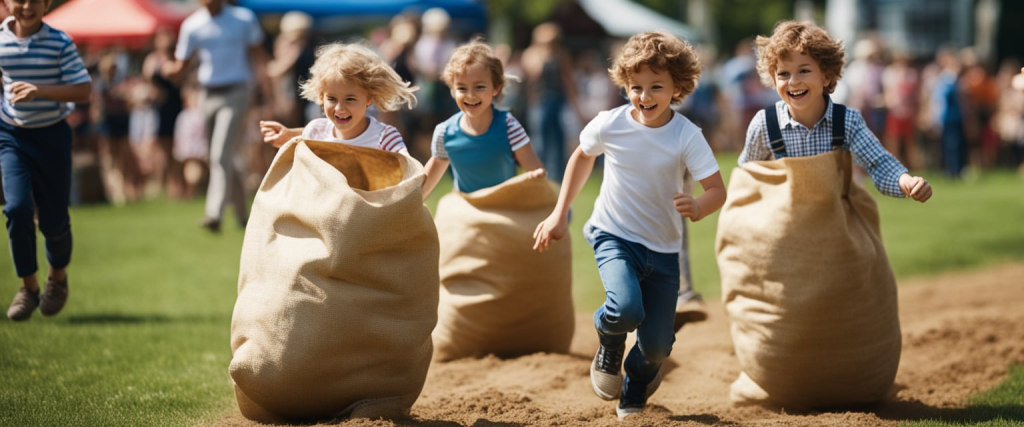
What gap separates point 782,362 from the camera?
5.19m

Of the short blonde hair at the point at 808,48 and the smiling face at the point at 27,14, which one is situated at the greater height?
the short blonde hair at the point at 808,48

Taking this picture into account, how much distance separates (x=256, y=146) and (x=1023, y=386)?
13.4 metres

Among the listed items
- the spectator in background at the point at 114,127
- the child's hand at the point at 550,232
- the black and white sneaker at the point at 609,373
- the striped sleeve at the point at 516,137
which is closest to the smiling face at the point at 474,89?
the striped sleeve at the point at 516,137

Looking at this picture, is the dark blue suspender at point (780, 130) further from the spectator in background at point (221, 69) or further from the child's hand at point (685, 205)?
the spectator in background at point (221, 69)

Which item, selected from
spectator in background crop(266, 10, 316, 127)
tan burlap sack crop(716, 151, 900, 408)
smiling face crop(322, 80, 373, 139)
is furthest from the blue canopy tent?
tan burlap sack crop(716, 151, 900, 408)

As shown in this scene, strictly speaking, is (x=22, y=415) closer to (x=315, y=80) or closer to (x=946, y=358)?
(x=315, y=80)

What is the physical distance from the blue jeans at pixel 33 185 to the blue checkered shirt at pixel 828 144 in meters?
3.90

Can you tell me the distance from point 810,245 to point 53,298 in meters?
4.45

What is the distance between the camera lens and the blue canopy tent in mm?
19438

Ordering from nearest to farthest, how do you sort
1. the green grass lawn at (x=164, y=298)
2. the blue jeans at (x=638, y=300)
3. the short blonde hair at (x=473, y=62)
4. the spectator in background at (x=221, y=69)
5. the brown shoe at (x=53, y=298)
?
the blue jeans at (x=638, y=300), the green grass lawn at (x=164, y=298), the short blonde hair at (x=473, y=62), the brown shoe at (x=53, y=298), the spectator in background at (x=221, y=69)

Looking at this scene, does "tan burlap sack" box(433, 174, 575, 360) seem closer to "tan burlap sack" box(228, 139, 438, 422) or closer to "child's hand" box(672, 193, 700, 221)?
"tan burlap sack" box(228, 139, 438, 422)

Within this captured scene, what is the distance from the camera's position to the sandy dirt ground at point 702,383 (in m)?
5.10

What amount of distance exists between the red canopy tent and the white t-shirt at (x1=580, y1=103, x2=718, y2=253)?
14830 millimetres

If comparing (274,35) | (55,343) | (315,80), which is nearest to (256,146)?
(274,35)
